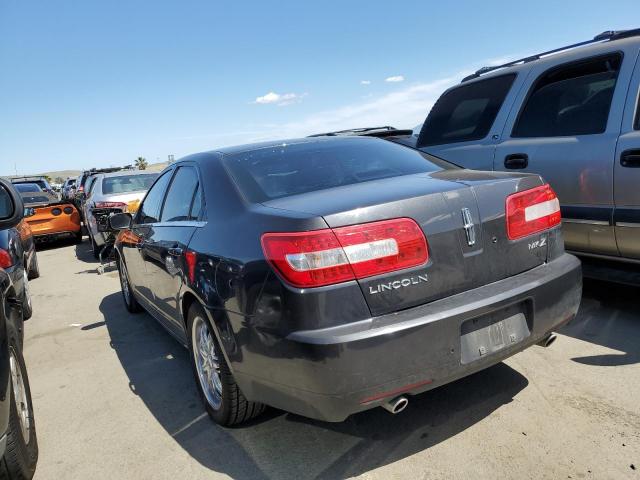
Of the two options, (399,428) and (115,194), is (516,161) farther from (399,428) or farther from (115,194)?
(115,194)

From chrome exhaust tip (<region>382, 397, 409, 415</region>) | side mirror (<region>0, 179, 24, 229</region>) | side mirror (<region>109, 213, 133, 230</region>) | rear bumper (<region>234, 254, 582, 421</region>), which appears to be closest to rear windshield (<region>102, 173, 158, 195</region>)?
side mirror (<region>109, 213, 133, 230</region>)

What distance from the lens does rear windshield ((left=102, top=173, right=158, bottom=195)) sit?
32.0 ft

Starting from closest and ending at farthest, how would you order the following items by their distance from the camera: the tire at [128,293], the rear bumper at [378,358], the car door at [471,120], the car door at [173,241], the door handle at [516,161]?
the rear bumper at [378,358]
the car door at [173,241]
the door handle at [516,161]
the car door at [471,120]
the tire at [128,293]

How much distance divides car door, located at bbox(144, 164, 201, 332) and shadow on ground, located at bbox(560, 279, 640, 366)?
260cm

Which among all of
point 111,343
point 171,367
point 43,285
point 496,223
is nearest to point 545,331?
point 496,223

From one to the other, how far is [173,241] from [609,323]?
3.21m

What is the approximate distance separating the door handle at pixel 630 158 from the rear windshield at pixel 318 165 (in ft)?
4.22

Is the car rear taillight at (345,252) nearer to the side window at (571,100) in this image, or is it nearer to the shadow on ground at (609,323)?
the shadow on ground at (609,323)

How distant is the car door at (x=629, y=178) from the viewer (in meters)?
3.49

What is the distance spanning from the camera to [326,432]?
277 cm

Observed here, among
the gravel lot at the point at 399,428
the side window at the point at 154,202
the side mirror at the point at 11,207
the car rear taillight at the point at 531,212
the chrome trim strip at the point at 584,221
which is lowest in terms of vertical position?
the gravel lot at the point at 399,428

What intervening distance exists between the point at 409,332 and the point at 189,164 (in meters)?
2.10

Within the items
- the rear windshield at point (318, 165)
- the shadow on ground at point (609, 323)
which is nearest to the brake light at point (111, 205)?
the rear windshield at point (318, 165)

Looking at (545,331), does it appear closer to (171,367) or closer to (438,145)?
(171,367)
